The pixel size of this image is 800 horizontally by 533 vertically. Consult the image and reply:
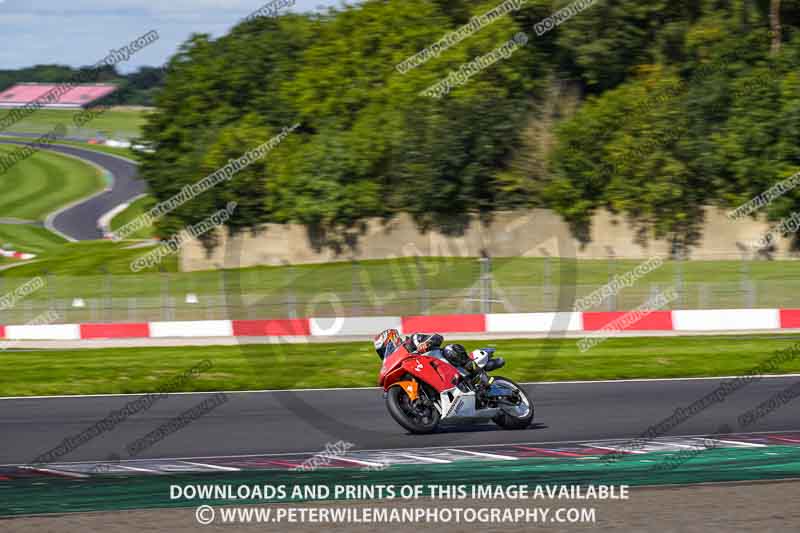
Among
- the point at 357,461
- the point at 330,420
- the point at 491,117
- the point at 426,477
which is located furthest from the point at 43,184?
the point at 426,477

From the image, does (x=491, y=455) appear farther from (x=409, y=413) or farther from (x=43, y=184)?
(x=43, y=184)

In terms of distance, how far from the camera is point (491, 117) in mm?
36656

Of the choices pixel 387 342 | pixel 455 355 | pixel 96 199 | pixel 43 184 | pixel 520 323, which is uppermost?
pixel 43 184

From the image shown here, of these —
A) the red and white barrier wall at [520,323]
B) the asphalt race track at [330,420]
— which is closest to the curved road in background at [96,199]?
the red and white barrier wall at [520,323]

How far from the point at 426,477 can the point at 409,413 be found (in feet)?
6.83

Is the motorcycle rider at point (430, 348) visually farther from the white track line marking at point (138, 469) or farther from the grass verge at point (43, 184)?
the grass verge at point (43, 184)

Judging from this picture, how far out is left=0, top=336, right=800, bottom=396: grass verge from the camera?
17.8 meters

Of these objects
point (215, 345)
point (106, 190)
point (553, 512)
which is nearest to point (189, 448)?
point (553, 512)

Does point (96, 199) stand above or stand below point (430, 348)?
above

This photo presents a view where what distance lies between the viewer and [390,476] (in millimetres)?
10188

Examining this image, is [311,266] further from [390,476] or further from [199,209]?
[390,476]

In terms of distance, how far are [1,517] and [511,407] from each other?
5680mm

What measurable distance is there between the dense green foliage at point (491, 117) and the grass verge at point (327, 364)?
13.2 meters

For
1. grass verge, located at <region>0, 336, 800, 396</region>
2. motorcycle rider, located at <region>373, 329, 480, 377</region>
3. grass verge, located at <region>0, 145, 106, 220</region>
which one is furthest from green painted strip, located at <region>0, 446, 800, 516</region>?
grass verge, located at <region>0, 145, 106, 220</region>
